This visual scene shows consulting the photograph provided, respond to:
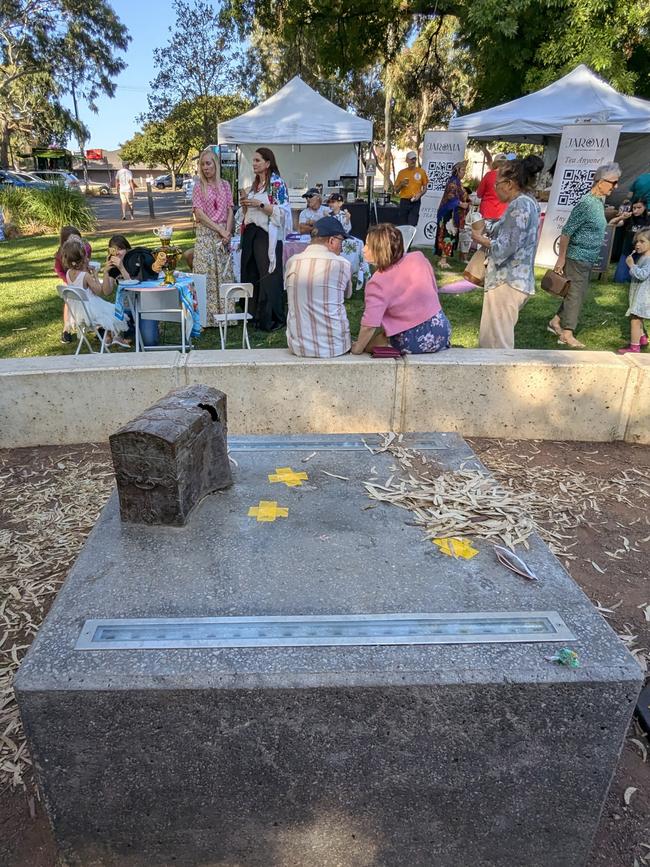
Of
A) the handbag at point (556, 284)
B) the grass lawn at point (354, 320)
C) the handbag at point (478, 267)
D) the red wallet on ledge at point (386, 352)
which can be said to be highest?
the handbag at point (478, 267)

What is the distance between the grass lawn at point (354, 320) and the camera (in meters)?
6.52

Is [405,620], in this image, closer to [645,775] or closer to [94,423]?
[645,775]

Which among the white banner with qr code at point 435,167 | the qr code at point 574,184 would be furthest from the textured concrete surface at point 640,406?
the white banner with qr code at point 435,167

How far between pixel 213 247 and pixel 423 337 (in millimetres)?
3432

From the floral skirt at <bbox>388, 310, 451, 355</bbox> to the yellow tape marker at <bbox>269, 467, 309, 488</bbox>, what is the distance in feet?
6.31

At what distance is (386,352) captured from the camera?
4398mm

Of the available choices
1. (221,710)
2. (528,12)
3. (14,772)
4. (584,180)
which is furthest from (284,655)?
(528,12)

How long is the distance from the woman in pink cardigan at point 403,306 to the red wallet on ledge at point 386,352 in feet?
0.21

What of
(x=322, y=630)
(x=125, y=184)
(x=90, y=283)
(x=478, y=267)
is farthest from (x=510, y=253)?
(x=125, y=184)

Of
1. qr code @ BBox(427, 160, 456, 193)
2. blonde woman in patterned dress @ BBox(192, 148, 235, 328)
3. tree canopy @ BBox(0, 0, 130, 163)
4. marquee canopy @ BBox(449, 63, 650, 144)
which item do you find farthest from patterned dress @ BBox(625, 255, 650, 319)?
tree canopy @ BBox(0, 0, 130, 163)

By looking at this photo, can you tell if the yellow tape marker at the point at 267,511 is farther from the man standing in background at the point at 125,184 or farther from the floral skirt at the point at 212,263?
the man standing in background at the point at 125,184

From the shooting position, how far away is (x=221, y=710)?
1694 millimetres

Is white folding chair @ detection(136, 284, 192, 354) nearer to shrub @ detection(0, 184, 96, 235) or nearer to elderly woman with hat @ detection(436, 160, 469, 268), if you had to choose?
elderly woman with hat @ detection(436, 160, 469, 268)

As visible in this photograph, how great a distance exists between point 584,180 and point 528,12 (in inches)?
253
